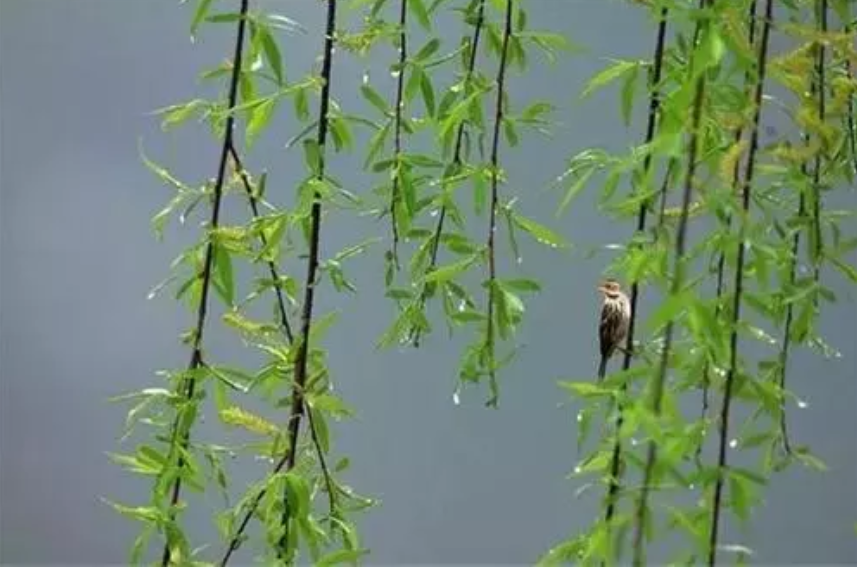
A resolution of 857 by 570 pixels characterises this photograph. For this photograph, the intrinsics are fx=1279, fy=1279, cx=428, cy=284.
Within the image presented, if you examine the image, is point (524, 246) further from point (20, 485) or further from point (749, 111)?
point (749, 111)

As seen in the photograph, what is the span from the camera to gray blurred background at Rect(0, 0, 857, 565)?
4.49 ft

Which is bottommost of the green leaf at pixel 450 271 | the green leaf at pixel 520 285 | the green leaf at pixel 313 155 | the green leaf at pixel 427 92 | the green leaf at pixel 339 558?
the green leaf at pixel 339 558

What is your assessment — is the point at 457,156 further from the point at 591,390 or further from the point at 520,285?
the point at 591,390

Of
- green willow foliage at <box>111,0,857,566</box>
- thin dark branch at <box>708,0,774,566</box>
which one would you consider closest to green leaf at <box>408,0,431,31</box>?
green willow foliage at <box>111,0,857,566</box>

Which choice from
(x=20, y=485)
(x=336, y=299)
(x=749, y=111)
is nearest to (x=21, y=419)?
(x=20, y=485)

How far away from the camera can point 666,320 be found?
1.49 ft

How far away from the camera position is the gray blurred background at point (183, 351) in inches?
53.9

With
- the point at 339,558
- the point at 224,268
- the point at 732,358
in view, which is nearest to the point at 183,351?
the point at 224,268

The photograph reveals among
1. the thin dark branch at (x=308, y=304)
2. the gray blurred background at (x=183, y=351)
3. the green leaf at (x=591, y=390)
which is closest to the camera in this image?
the green leaf at (x=591, y=390)

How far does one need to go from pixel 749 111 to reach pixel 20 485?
3.73 ft

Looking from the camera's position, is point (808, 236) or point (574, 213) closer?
point (808, 236)

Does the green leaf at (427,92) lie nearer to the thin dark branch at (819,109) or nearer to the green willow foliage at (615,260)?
the green willow foliage at (615,260)

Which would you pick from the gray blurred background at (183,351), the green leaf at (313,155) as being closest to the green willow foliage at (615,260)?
the green leaf at (313,155)

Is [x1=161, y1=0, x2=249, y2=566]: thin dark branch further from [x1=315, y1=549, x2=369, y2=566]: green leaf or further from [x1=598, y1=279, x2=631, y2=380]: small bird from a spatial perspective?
[x1=598, y1=279, x2=631, y2=380]: small bird
